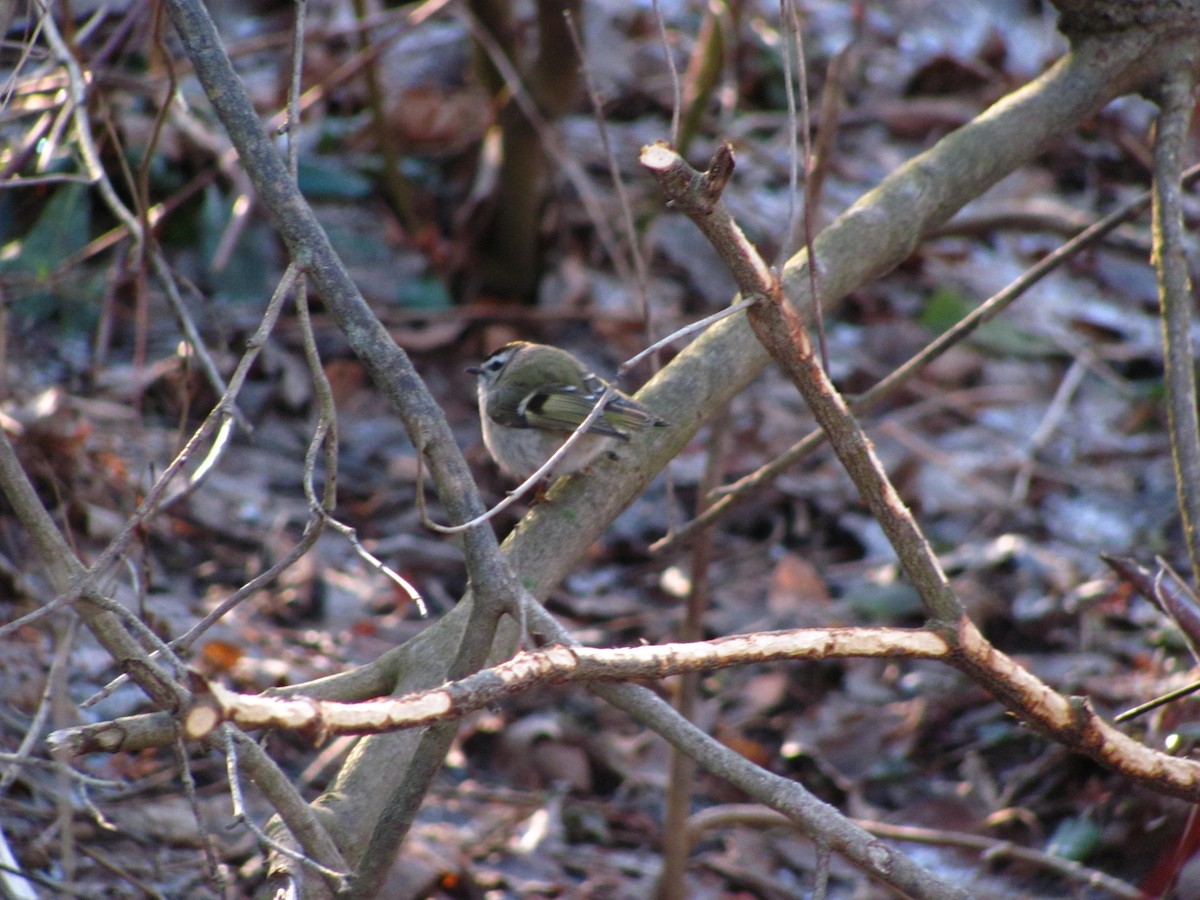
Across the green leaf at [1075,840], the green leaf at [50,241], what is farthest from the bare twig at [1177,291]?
the green leaf at [50,241]

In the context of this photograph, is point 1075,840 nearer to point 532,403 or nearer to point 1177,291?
point 1177,291

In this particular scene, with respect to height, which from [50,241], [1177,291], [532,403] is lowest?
[1177,291]

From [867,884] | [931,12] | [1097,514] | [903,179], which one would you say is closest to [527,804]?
[867,884]

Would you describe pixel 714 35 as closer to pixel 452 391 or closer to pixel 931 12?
pixel 452 391

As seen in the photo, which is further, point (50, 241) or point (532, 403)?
point (50, 241)

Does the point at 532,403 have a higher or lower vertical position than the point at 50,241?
lower

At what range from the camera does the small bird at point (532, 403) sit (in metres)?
4.04

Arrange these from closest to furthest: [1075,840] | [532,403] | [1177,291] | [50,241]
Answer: [1177,291] → [1075,840] → [532,403] → [50,241]

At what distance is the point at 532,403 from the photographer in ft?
13.4

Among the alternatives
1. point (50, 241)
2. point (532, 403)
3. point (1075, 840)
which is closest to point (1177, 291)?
point (1075, 840)

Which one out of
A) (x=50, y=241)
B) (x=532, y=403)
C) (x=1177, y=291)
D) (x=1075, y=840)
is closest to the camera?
(x=1177, y=291)

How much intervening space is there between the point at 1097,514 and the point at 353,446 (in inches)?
135

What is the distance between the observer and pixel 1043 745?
4367 millimetres

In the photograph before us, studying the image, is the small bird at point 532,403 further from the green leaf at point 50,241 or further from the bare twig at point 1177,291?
the green leaf at point 50,241
